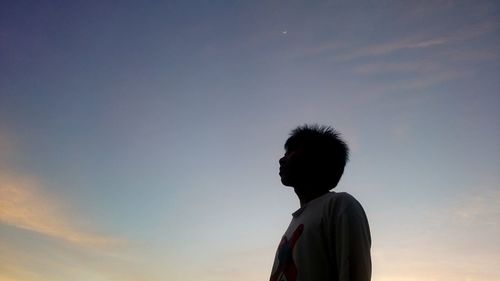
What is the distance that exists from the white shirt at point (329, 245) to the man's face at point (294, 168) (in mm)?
504

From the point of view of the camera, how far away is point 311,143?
3.95 metres

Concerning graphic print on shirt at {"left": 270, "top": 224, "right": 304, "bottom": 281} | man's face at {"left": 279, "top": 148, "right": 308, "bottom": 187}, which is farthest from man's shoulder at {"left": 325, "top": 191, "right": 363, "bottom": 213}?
man's face at {"left": 279, "top": 148, "right": 308, "bottom": 187}

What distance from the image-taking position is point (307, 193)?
377cm

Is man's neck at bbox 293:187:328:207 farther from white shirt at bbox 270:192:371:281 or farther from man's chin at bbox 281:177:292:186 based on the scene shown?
white shirt at bbox 270:192:371:281

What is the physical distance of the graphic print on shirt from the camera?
308 cm

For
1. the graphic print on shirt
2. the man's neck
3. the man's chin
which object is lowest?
the graphic print on shirt

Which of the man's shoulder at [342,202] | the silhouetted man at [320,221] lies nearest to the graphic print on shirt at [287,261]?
the silhouetted man at [320,221]

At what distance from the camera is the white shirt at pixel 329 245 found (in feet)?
8.82

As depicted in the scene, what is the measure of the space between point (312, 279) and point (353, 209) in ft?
2.06

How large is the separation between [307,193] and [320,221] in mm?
712

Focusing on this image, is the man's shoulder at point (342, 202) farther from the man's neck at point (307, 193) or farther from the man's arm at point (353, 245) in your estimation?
the man's neck at point (307, 193)

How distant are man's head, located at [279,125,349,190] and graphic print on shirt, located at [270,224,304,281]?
65cm

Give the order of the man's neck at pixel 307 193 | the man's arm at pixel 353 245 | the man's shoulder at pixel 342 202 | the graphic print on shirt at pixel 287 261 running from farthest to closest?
the man's neck at pixel 307 193
the graphic print on shirt at pixel 287 261
the man's shoulder at pixel 342 202
the man's arm at pixel 353 245

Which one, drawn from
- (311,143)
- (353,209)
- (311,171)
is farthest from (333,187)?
(353,209)
